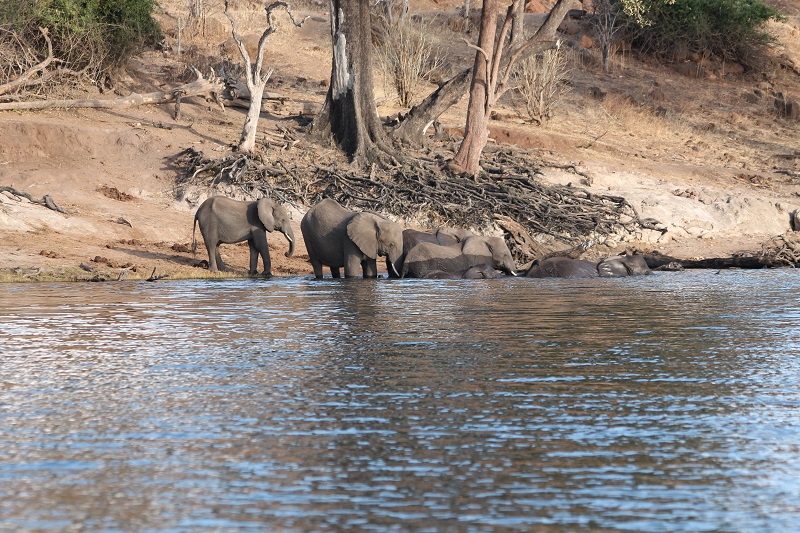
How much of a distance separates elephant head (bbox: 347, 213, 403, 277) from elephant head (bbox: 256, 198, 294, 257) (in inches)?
55.0

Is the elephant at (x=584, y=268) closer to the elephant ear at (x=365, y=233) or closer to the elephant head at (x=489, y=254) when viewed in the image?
the elephant head at (x=489, y=254)

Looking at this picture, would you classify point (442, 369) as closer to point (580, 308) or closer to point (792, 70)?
point (580, 308)

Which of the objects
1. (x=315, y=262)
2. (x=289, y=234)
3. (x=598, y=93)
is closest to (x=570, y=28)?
(x=598, y=93)

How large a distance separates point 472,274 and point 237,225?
3812mm

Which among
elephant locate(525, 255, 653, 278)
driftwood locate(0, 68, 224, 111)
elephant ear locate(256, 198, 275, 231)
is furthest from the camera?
driftwood locate(0, 68, 224, 111)

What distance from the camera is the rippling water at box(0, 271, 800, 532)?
471 centimetres

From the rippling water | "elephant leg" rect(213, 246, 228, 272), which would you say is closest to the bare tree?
"elephant leg" rect(213, 246, 228, 272)

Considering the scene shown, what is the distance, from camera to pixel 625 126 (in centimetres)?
3055

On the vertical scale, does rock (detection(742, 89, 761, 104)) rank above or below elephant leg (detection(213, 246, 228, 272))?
above

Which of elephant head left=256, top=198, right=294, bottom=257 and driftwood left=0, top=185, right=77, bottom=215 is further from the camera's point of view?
driftwood left=0, top=185, right=77, bottom=215

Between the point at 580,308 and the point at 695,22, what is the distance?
2678 cm

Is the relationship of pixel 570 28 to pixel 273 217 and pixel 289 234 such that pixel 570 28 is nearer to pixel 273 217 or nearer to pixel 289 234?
pixel 289 234

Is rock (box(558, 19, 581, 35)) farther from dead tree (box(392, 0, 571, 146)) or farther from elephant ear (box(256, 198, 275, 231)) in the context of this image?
elephant ear (box(256, 198, 275, 231))

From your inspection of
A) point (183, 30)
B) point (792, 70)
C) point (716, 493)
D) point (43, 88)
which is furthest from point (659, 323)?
point (792, 70)
